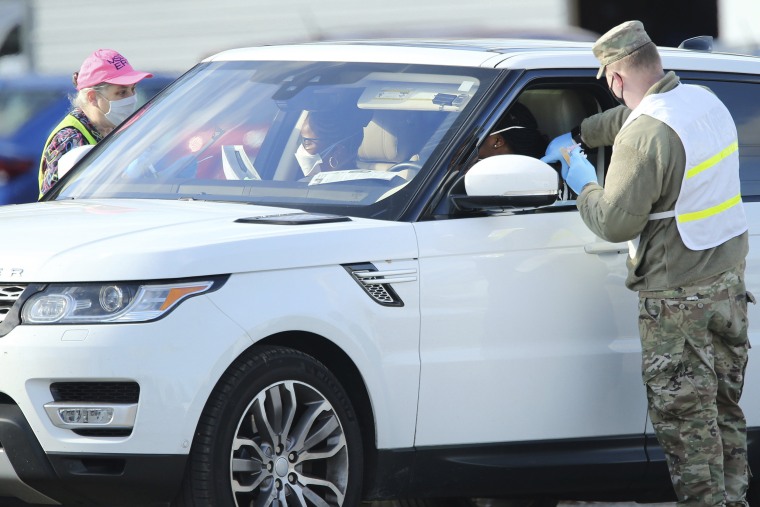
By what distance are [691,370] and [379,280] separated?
1.24 metres

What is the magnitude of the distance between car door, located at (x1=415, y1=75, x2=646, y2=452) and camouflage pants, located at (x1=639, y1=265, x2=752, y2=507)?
196 millimetres

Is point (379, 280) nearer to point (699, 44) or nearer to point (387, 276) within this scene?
point (387, 276)

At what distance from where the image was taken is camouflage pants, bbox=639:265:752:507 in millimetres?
5852

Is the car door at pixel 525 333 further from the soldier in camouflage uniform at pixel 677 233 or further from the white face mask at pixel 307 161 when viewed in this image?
the white face mask at pixel 307 161

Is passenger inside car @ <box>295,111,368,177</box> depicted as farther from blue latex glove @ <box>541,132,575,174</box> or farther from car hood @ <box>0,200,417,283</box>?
blue latex glove @ <box>541,132,575,174</box>

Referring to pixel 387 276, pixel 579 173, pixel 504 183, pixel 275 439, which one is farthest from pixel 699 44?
pixel 275 439

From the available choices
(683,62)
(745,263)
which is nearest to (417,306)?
(745,263)

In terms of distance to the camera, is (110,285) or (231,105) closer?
(110,285)

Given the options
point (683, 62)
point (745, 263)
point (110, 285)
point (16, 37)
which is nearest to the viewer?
point (110, 285)

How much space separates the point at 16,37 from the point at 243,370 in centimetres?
2065

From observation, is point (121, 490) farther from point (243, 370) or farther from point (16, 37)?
point (16, 37)

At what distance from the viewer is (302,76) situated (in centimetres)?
645

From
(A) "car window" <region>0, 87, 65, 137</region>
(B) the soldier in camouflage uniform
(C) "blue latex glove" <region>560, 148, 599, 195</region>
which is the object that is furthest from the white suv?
(A) "car window" <region>0, 87, 65, 137</region>

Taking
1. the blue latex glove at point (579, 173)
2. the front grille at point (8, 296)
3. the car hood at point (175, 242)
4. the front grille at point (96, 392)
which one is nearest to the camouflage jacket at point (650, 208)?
the blue latex glove at point (579, 173)
